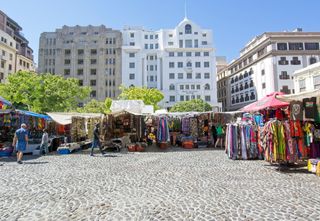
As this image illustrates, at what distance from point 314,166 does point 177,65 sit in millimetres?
54595

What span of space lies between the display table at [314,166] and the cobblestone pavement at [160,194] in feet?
0.81

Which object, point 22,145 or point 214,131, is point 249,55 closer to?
point 214,131

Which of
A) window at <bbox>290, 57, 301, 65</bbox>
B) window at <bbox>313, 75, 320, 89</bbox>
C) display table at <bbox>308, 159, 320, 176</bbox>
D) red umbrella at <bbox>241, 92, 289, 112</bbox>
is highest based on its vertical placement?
window at <bbox>290, 57, 301, 65</bbox>

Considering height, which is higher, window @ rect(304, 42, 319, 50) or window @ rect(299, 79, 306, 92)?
window @ rect(304, 42, 319, 50)

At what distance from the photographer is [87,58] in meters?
63.6

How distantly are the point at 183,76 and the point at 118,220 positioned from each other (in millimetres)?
57503

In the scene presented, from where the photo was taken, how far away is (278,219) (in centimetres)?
412

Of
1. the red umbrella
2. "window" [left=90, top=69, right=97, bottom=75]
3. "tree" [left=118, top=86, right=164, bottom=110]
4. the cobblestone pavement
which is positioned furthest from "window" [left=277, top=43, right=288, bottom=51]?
"window" [left=90, top=69, right=97, bottom=75]

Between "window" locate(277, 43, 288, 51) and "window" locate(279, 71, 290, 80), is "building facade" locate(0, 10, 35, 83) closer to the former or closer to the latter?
"window" locate(277, 43, 288, 51)

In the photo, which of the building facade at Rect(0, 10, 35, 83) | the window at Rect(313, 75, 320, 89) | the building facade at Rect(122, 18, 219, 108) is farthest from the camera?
the building facade at Rect(122, 18, 219, 108)

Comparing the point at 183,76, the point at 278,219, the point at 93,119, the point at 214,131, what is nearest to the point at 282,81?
the point at 183,76

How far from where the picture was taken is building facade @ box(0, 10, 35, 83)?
4706 cm

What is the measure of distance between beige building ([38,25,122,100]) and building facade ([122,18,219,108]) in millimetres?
4155

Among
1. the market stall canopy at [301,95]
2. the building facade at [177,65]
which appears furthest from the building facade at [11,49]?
the market stall canopy at [301,95]
